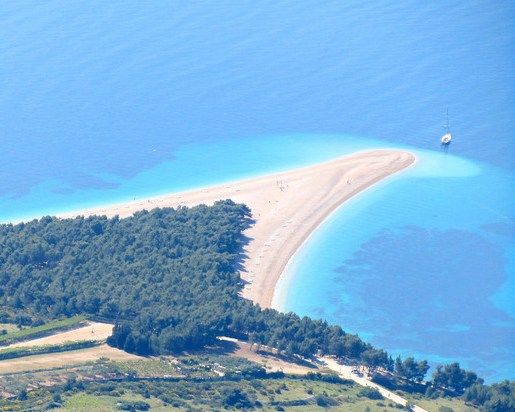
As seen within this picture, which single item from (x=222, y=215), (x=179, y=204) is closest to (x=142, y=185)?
(x=179, y=204)

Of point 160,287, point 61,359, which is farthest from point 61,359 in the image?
point 160,287

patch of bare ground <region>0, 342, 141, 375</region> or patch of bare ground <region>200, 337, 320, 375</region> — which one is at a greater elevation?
patch of bare ground <region>200, 337, 320, 375</region>

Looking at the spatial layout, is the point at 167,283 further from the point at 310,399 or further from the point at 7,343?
the point at 310,399

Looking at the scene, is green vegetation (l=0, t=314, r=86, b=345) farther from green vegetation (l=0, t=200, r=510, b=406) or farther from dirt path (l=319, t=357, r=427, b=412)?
dirt path (l=319, t=357, r=427, b=412)

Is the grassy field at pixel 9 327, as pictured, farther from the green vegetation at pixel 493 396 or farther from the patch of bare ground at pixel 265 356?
the green vegetation at pixel 493 396

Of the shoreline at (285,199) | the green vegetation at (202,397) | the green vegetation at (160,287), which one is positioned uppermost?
the shoreline at (285,199)

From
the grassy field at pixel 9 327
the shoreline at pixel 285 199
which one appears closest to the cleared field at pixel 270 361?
the shoreline at pixel 285 199

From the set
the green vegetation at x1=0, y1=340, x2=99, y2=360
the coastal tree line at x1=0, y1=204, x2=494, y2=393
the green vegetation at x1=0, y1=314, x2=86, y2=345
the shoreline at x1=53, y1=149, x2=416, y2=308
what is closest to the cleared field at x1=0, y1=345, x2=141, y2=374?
the green vegetation at x1=0, y1=340, x2=99, y2=360
